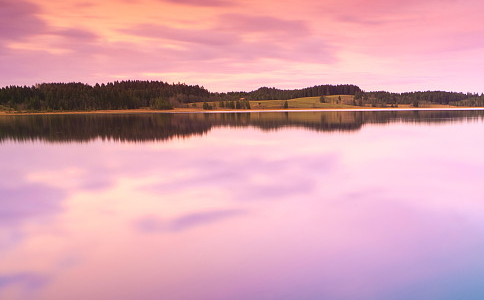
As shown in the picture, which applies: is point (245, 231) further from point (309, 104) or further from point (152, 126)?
point (309, 104)

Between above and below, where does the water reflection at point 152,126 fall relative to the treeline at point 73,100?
below

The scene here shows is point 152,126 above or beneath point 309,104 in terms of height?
beneath

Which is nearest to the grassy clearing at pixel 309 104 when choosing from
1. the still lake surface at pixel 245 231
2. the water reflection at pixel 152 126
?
the water reflection at pixel 152 126

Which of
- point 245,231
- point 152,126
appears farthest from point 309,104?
point 245,231

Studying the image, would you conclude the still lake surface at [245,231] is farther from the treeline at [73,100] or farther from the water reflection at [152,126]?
the treeline at [73,100]

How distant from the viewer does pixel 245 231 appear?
32.6 feet

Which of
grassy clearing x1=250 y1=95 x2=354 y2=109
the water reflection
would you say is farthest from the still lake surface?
grassy clearing x1=250 y1=95 x2=354 y2=109

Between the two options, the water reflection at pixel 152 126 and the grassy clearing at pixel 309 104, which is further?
the grassy clearing at pixel 309 104

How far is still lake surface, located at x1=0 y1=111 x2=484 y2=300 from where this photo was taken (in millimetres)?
7152

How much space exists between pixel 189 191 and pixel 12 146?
969 inches

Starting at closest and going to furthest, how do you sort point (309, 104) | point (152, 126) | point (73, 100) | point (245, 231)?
point (245, 231) < point (152, 126) < point (73, 100) < point (309, 104)

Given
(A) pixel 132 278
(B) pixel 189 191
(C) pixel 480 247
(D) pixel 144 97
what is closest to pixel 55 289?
(A) pixel 132 278

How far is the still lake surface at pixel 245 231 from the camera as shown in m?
7.15

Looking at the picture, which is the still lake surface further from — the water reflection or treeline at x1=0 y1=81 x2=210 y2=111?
treeline at x1=0 y1=81 x2=210 y2=111
